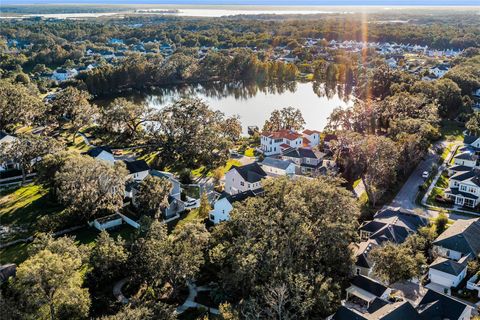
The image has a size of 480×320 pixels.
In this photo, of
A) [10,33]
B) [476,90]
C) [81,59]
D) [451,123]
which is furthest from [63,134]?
[10,33]

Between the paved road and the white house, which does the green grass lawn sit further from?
the white house


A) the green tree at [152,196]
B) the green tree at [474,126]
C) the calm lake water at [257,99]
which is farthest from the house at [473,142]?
the green tree at [152,196]

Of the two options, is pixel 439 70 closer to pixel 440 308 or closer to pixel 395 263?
pixel 395 263

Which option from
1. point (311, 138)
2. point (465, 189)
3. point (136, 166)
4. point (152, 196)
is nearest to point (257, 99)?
point (311, 138)

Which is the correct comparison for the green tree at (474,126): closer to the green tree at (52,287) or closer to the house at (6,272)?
the green tree at (52,287)

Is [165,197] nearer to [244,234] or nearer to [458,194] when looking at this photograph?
[244,234]

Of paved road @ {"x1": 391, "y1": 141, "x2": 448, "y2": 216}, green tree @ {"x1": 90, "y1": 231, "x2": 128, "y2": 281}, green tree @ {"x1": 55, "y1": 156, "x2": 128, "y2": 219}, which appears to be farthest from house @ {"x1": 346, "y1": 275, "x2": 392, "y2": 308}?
green tree @ {"x1": 55, "y1": 156, "x2": 128, "y2": 219}
